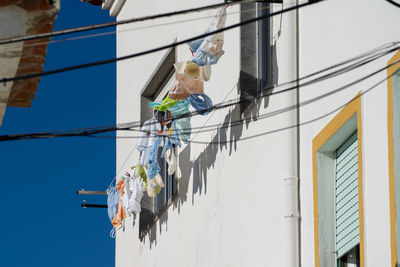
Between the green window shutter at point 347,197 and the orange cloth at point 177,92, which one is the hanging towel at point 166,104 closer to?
the orange cloth at point 177,92

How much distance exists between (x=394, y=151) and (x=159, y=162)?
9.48 metres

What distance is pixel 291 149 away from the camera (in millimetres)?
13469

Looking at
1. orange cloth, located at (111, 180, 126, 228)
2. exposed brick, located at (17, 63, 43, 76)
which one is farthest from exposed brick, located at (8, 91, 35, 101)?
orange cloth, located at (111, 180, 126, 228)

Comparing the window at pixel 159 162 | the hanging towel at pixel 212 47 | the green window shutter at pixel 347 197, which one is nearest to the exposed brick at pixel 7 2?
the green window shutter at pixel 347 197

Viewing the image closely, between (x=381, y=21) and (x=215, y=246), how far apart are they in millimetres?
5847

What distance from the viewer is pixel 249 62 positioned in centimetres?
1519

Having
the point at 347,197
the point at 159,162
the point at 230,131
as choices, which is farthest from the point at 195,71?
the point at 159,162

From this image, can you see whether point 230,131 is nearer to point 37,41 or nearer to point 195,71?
point 195,71

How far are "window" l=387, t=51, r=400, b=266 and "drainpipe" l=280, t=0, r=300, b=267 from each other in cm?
287

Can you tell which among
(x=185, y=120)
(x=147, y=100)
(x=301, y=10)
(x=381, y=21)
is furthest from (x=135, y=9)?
(x=381, y=21)

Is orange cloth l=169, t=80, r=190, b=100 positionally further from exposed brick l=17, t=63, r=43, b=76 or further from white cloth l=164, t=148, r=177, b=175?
exposed brick l=17, t=63, r=43, b=76

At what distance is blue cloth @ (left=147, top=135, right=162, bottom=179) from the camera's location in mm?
17625

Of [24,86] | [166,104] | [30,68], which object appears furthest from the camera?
[166,104]

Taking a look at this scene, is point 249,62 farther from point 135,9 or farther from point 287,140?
point 135,9
